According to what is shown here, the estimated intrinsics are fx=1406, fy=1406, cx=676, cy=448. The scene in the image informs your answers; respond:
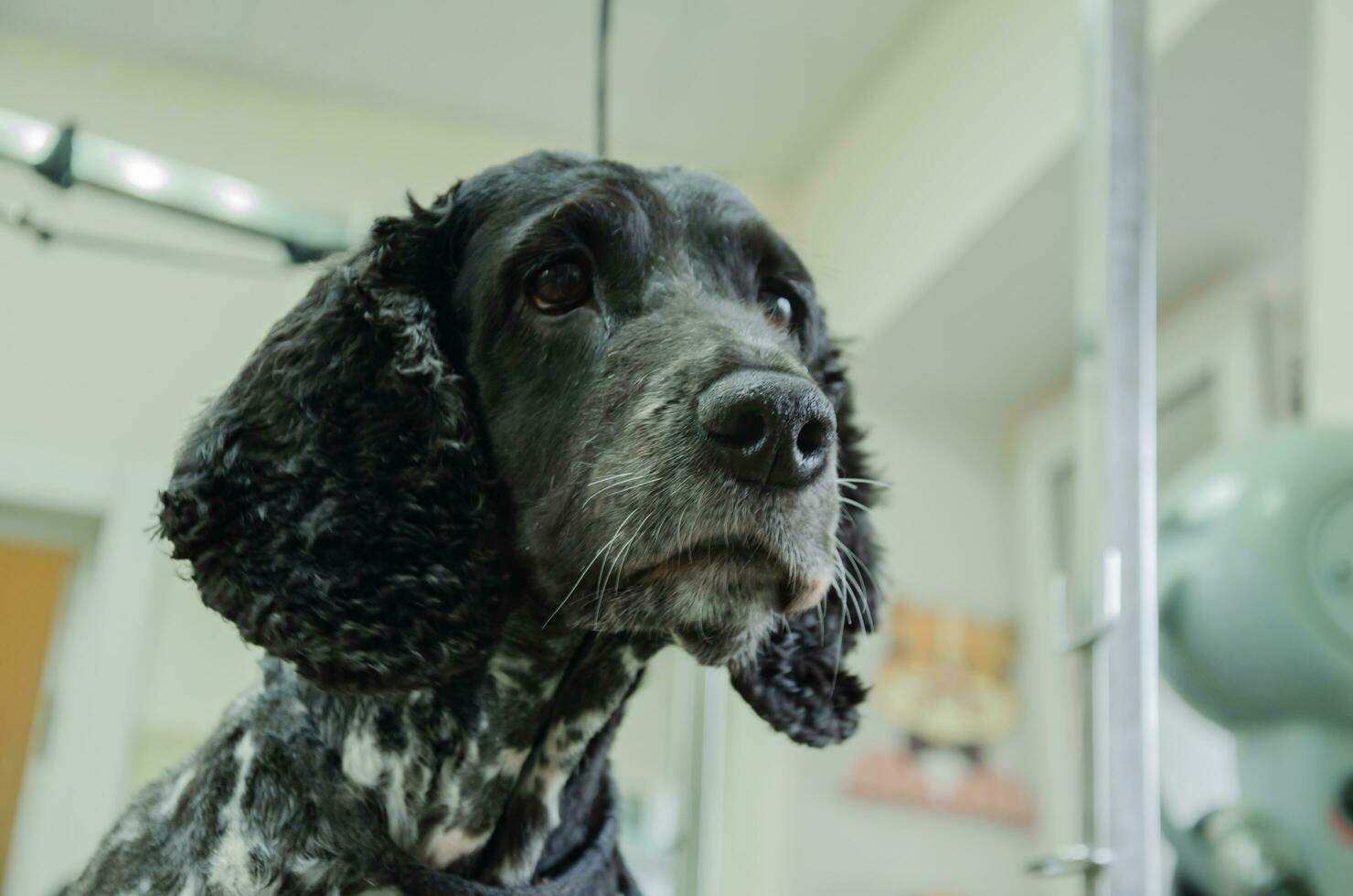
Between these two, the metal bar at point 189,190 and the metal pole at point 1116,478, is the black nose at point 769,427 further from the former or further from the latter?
the metal bar at point 189,190

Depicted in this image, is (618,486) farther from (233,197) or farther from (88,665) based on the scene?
(233,197)

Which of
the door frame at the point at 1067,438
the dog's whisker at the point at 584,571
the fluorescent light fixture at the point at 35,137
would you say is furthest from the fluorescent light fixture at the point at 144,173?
the door frame at the point at 1067,438

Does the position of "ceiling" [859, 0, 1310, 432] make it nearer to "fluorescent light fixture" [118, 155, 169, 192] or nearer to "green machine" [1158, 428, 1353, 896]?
"green machine" [1158, 428, 1353, 896]

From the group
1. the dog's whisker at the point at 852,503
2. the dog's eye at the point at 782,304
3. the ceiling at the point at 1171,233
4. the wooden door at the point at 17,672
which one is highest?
the ceiling at the point at 1171,233

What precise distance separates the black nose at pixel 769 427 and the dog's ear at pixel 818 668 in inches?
5.8

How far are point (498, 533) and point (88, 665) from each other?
0.56 meters

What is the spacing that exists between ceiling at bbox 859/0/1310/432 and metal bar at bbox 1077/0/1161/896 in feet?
4.32

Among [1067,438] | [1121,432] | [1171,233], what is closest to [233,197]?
[1121,432]

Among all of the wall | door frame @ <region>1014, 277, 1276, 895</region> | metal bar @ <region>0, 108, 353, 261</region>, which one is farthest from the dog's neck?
door frame @ <region>1014, 277, 1276, 895</region>

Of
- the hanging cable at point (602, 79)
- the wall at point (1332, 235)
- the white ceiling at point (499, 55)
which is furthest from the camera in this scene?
the wall at point (1332, 235)

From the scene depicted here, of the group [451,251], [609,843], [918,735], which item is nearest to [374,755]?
[609,843]

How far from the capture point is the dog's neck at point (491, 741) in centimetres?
99

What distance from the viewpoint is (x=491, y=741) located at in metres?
1.05

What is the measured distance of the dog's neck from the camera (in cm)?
99
